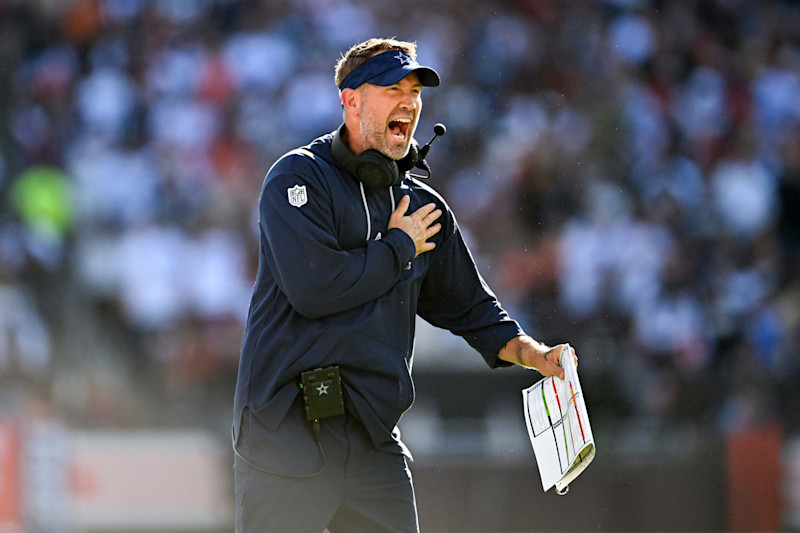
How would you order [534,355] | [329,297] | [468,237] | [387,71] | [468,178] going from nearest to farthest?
[329,297] < [387,71] < [534,355] < [468,237] < [468,178]

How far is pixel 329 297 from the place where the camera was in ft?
12.6

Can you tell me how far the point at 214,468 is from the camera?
9.27m

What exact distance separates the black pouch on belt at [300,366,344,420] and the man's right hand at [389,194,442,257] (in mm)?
473

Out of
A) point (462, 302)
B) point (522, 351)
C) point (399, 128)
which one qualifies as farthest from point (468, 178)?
point (399, 128)

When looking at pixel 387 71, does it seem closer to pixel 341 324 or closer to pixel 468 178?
pixel 341 324

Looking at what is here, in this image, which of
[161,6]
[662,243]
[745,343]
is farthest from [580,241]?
[161,6]

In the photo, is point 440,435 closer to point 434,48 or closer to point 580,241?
point 580,241

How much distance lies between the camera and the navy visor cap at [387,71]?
4.03 meters

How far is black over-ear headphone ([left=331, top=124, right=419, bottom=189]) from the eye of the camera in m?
4.04

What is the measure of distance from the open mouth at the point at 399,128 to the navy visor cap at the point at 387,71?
0.13m

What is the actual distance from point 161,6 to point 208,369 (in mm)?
4557

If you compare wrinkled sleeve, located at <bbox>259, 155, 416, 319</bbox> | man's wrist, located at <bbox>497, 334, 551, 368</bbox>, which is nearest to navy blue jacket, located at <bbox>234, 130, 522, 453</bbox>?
wrinkled sleeve, located at <bbox>259, 155, 416, 319</bbox>

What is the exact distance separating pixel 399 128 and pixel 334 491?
113 centimetres

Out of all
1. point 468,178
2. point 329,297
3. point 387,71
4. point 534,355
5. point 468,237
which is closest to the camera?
point 329,297
